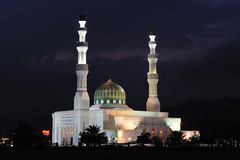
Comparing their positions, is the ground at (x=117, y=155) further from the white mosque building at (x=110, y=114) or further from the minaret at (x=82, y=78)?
the white mosque building at (x=110, y=114)

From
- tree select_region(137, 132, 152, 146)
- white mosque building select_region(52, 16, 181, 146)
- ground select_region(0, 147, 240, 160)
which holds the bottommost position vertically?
ground select_region(0, 147, 240, 160)

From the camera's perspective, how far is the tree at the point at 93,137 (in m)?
66.5

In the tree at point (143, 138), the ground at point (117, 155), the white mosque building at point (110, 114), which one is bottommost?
the ground at point (117, 155)

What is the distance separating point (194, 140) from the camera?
7262 centimetres

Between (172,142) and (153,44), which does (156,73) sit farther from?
(172,142)

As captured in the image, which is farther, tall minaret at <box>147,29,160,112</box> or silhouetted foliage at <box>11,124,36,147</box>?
tall minaret at <box>147,29,160,112</box>

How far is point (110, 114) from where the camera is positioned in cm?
7169

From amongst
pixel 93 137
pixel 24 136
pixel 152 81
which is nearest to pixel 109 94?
pixel 152 81

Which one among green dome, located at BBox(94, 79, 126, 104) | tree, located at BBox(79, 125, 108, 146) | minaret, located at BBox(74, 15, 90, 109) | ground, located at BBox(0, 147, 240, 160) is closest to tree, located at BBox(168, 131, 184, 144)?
green dome, located at BBox(94, 79, 126, 104)

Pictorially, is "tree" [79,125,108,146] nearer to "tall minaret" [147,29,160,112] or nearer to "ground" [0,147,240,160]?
"tall minaret" [147,29,160,112]

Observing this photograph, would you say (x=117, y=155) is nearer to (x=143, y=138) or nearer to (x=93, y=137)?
(x=93, y=137)

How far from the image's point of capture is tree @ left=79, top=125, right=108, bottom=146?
218 ft

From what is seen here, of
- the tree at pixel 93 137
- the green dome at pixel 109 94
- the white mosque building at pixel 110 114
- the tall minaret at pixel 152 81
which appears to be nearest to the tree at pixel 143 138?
the white mosque building at pixel 110 114

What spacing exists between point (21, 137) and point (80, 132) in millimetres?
7260
